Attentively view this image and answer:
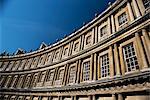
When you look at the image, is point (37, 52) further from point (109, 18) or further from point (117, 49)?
point (117, 49)

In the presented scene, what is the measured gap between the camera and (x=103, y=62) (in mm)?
14477

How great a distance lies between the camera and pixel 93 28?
1812 centimetres

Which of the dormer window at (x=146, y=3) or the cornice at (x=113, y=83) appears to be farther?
the dormer window at (x=146, y=3)

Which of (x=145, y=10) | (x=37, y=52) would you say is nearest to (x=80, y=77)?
(x=145, y=10)

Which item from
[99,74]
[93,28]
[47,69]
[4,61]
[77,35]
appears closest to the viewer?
[99,74]

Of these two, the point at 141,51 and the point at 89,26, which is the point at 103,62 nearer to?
the point at 141,51

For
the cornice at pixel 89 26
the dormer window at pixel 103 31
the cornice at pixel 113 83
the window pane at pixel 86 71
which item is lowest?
the cornice at pixel 113 83

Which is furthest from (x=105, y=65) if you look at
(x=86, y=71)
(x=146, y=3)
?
(x=146, y=3)

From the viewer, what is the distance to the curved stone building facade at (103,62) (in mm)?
10680

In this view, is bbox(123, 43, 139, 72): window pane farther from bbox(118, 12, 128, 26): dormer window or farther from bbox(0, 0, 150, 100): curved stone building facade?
bbox(118, 12, 128, 26): dormer window

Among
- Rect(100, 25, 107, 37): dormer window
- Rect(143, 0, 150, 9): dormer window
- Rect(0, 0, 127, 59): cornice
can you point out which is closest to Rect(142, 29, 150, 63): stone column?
Rect(143, 0, 150, 9): dormer window

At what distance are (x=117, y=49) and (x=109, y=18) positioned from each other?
4.39m

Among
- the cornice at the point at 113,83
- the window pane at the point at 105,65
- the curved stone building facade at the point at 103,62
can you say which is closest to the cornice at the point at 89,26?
the curved stone building facade at the point at 103,62

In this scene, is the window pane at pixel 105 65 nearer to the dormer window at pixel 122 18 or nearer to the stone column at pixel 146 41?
the dormer window at pixel 122 18
